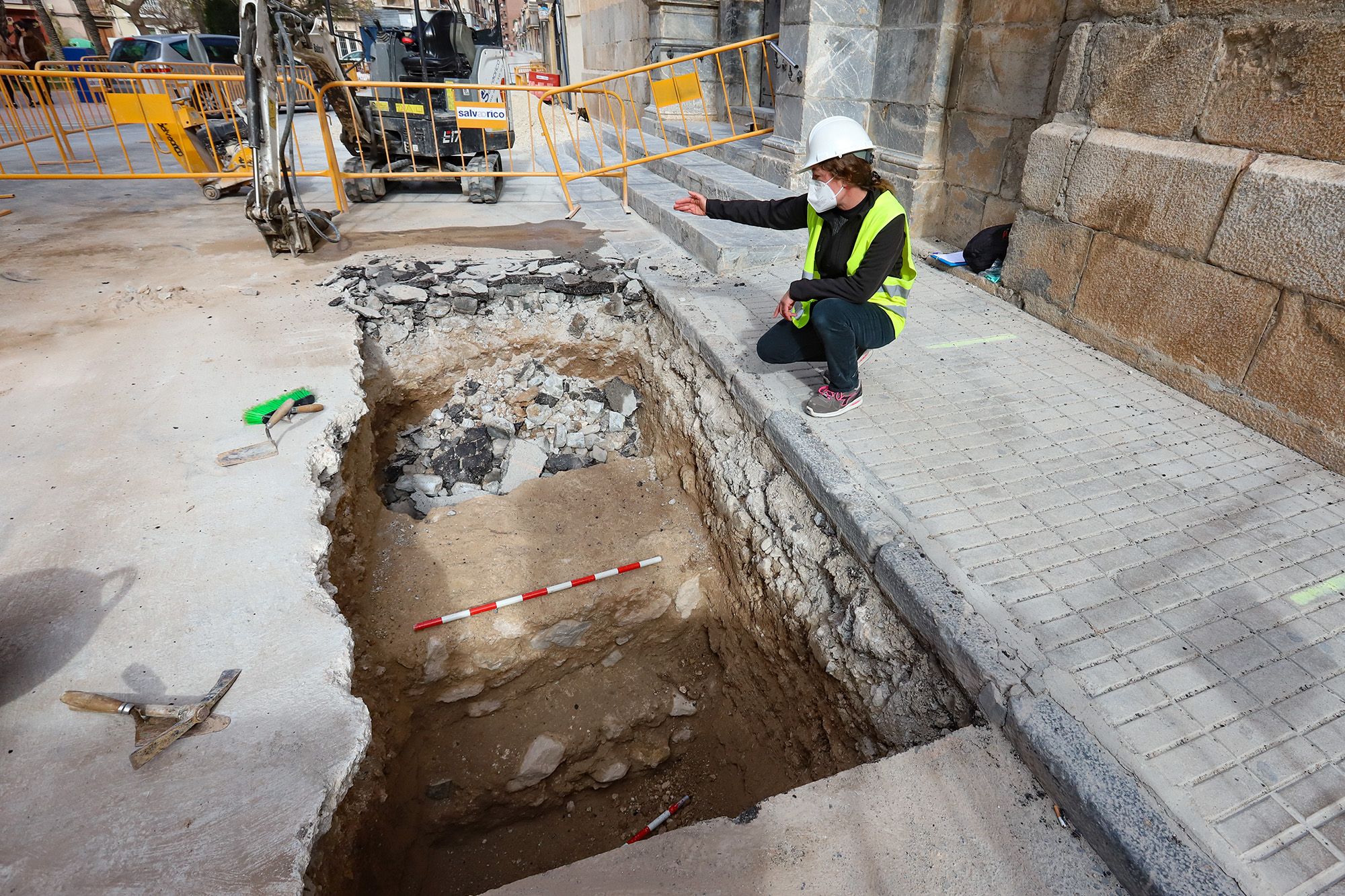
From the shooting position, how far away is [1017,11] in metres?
4.91

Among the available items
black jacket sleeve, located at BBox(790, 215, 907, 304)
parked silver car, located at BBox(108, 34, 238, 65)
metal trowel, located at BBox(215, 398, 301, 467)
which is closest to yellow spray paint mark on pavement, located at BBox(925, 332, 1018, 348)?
black jacket sleeve, located at BBox(790, 215, 907, 304)

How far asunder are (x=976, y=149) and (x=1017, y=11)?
0.96 metres

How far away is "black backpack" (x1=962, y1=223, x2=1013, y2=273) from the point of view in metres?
5.23

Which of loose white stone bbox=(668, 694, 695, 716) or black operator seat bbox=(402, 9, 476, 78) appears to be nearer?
loose white stone bbox=(668, 694, 695, 716)

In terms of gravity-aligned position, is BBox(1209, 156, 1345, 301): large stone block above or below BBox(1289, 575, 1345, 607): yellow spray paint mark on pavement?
above

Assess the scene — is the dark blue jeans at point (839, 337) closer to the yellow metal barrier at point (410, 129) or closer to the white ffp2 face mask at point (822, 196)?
the white ffp2 face mask at point (822, 196)

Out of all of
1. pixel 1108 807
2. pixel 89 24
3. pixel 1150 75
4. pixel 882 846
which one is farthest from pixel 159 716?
pixel 89 24

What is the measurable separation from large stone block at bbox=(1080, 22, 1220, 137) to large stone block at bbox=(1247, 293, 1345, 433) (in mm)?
1192

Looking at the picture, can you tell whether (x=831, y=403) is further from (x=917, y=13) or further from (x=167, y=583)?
(x=917, y=13)

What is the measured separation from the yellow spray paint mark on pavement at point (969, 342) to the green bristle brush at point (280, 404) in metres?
3.81

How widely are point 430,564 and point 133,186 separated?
27.8 feet

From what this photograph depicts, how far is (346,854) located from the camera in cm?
235

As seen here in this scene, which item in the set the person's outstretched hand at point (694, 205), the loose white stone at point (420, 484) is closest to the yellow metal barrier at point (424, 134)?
the loose white stone at point (420, 484)

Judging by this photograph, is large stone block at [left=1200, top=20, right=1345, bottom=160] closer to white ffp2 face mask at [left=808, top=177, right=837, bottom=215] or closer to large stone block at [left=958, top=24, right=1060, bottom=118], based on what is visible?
large stone block at [left=958, top=24, right=1060, bottom=118]
